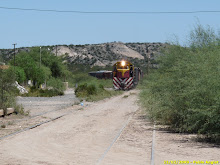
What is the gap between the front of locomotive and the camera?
53469 millimetres

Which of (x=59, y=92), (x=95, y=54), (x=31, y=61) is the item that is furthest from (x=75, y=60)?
(x=59, y=92)

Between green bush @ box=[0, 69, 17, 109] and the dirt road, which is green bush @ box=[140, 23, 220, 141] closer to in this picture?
the dirt road

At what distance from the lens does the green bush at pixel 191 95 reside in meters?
15.9

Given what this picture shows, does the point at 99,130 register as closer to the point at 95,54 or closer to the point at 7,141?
the point at 7,141

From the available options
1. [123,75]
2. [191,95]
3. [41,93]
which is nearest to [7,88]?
[191,95]

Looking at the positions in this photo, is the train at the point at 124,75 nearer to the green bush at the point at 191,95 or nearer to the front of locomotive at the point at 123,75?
the front of locomotive at the point at 123,75

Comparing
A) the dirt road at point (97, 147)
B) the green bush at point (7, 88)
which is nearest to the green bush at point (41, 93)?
the green bush at point (7, 88)

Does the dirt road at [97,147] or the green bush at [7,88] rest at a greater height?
the green bush at [7,88]

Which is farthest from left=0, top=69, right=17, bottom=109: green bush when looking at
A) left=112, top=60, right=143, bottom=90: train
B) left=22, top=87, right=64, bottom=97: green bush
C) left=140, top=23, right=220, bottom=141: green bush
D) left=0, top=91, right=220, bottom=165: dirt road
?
left=22, top=87, right=64, bottom=97: green bush

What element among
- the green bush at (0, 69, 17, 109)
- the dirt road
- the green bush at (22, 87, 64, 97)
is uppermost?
the green bush at (0, 69, 17, 109)

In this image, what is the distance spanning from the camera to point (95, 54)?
19562cm

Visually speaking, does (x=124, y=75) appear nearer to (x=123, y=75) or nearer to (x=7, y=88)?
(x=123, y=75)

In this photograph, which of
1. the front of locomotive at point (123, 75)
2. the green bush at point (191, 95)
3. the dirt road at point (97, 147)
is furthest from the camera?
the front of locomotive at point (123, 75)

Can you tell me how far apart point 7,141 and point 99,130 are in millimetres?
5540
